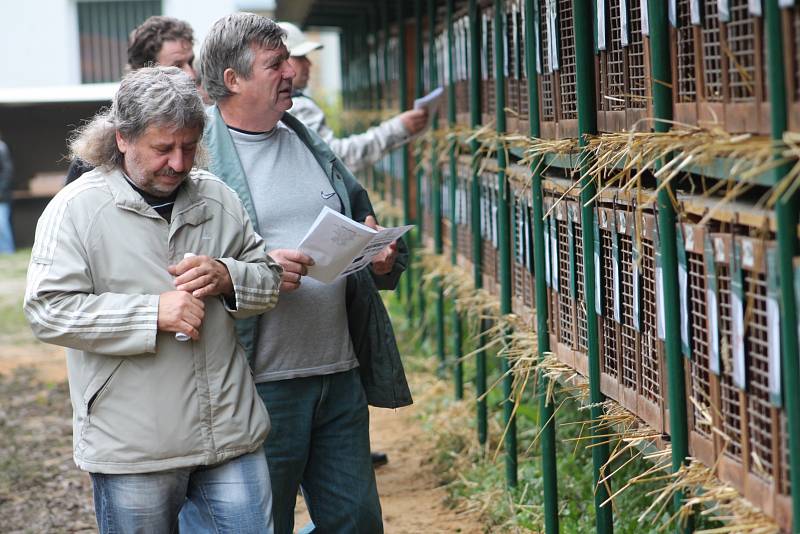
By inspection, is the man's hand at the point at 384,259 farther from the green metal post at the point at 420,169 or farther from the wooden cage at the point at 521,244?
the green metal post at the point at 420,169

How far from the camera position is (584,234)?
11.5 feet

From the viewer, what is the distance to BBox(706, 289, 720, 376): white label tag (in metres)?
2.54

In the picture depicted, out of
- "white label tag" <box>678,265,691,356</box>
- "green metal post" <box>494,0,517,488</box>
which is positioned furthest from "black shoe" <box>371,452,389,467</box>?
"white label tag" <box>678,265,691,356</box>

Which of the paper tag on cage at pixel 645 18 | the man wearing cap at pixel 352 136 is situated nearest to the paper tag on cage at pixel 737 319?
the paper tag on cage at pixel 645 18

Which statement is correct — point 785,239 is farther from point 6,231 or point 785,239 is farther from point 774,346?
point 6,231

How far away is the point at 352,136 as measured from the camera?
18.5 ft

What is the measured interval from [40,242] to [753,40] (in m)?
1.76

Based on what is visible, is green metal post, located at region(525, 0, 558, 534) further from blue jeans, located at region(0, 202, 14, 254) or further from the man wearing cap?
blue jeans, located at region(0, 202, 14, 254)

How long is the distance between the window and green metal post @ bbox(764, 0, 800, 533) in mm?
18253

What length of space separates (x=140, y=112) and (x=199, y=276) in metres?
0.43

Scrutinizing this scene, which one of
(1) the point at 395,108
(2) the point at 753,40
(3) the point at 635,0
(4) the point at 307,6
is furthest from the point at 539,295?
(4) the point at 307,6

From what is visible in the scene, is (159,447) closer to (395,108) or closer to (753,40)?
(753,40)

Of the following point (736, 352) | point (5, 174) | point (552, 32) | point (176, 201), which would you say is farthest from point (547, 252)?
point (5, 174)

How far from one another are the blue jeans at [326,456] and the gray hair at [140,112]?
94cm
